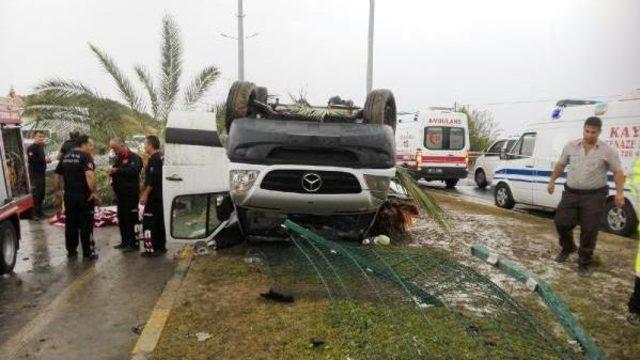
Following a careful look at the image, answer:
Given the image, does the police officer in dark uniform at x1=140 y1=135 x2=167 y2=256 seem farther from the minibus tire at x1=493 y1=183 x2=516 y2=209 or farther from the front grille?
the minibus tire at x1=493 y1=183 x2=516 y2=209

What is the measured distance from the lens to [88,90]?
12.5 meters

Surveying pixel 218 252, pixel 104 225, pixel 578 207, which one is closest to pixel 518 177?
pixel 578 207

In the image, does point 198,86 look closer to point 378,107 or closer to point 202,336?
point 378,107

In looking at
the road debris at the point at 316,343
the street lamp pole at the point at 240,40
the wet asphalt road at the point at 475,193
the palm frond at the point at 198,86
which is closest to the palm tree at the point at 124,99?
the palm frond at the point at 198,86

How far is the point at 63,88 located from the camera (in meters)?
12.2

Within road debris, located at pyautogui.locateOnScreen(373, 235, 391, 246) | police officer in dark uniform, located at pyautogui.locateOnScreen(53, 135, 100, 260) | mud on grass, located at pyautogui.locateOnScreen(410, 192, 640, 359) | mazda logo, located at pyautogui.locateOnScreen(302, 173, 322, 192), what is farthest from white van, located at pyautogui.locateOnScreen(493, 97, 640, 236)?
police officer in dark uniform, located at pyautogui.locateOnScreen(53, 135, 100, 260)

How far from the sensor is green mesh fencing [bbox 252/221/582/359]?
3.31 m

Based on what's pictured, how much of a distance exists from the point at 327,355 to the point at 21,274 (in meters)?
4.50

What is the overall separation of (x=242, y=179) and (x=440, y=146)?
477 inches

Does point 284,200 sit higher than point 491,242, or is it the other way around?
point 284,200

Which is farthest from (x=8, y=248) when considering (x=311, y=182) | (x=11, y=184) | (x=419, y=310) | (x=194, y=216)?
(x=419, y=310)

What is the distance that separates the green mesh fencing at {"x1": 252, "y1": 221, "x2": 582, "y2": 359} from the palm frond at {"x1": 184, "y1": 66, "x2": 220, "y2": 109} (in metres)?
10.1

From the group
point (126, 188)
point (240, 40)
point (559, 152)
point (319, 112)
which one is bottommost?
point (126, 188)

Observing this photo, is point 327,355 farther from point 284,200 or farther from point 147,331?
point 284,200
